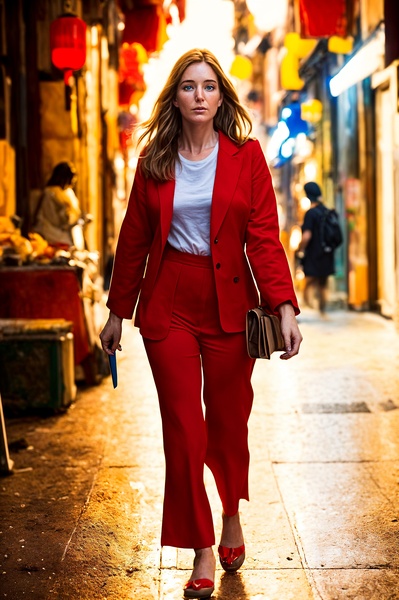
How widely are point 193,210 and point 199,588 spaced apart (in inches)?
59.6

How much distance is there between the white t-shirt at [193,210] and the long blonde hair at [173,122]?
87 millimetres

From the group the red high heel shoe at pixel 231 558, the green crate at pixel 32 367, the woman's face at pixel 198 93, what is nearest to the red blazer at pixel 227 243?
the woman's face at pixel 198 93

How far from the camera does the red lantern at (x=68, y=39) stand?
11867 mm

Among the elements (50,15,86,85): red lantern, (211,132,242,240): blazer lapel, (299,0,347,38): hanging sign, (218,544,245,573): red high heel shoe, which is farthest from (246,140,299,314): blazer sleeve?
(299,0,347,38): hanging sign

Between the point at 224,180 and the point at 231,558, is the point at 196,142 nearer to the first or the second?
the point at 224,180

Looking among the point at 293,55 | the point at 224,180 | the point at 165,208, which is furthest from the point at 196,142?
the point at 293,55

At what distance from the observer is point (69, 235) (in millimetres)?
11828

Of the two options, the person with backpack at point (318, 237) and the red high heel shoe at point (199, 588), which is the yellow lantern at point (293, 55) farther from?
the red high heel shoe at point (199, 588)

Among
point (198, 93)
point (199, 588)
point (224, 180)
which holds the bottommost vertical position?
point (199, 588)

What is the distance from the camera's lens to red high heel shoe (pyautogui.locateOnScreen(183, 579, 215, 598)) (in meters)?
4.22

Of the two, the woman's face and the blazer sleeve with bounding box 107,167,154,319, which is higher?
the woman's face

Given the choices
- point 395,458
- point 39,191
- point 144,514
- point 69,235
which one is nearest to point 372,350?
point 69,235

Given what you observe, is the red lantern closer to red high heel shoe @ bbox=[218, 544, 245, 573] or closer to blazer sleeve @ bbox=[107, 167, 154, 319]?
blazer sleeve @ bbox=[107, 167, 154, 319]

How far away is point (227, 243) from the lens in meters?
4.37
